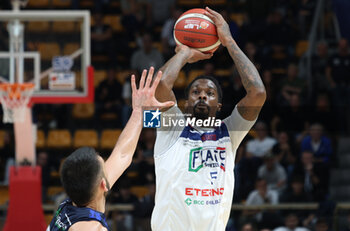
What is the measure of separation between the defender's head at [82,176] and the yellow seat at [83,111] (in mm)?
9218

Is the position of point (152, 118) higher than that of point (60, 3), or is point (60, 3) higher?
point (60, 3)

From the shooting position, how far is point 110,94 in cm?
1281

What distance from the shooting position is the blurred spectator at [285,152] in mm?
11203

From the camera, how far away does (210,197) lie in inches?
202

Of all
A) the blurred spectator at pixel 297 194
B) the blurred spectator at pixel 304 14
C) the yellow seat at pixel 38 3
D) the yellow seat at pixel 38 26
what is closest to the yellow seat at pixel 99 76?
the yellow seat at pixel 38 3

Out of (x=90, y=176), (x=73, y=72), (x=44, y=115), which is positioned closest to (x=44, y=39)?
(x=73, y=72)

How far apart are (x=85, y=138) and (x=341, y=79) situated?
4.52 meters

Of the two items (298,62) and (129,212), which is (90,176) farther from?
(298,62)

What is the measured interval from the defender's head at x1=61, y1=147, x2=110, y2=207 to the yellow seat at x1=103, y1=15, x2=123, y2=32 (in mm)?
11115

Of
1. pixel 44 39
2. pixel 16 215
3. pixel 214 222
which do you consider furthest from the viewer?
pixel 44 39

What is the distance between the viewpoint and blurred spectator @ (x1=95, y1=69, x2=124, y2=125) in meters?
12.8

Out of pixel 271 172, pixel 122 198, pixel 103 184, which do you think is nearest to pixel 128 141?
pixel 103 184

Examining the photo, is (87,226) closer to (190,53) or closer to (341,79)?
(190,53)

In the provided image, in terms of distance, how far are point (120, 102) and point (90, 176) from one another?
29.7ft
